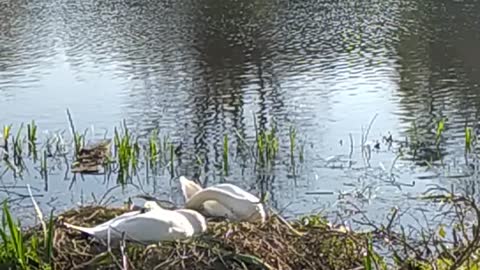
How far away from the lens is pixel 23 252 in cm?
412

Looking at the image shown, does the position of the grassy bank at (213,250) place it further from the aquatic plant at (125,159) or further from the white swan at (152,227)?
the aquatic plant at (125,159)

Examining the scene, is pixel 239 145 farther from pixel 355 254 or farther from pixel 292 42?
pixel 292 42

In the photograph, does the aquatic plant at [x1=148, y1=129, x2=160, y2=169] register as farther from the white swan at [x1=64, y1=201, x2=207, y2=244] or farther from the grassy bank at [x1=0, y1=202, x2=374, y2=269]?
the white swan at [x1=64, y1=201, x2=207, y2=244]

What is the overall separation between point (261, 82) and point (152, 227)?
9264 mm

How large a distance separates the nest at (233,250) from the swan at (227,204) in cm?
9

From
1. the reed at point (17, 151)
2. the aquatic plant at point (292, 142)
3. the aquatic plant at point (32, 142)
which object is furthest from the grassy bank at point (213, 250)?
the aquatic plant at point (32, 142)

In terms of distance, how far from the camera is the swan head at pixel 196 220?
164 inches

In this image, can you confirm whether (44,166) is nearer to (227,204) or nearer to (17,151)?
(17,151)

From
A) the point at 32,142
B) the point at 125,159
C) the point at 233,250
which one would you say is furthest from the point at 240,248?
the point at 32,142

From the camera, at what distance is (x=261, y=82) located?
1326 centimetres

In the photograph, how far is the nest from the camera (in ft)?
12.8

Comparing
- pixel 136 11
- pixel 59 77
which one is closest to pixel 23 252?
pixel 59 77

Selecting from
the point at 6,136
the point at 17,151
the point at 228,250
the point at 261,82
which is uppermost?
the point at 261,82

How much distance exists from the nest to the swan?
9cm
